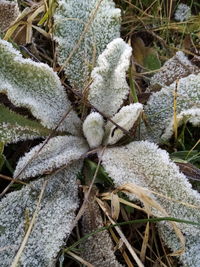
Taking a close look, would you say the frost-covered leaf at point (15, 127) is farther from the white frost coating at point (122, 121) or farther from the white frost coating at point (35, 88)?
the white frost coating at point (122, 121)

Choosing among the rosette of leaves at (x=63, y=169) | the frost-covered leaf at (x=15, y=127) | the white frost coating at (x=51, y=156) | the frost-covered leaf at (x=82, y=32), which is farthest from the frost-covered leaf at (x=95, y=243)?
the frost-covered leaf at (x=82, y=32)

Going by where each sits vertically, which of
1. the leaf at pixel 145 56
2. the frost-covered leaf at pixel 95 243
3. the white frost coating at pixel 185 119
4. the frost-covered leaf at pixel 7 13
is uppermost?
the frost-covered leaf at pixel 7 13

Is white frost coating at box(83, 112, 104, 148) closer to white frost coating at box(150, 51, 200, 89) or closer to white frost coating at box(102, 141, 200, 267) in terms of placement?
white frost coating at box(102, 141, 200, 267)

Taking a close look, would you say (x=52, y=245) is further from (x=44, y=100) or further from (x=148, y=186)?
(x=44, y=100)

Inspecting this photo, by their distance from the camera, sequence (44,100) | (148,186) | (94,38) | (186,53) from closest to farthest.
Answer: (148,186) → (44,100) → (94,38) → (186,53)

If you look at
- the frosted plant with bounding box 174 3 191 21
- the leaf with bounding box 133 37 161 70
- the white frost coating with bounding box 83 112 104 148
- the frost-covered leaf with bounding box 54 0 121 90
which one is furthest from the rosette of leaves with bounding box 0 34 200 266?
the frosted plant with bounding box 174 3 191 21

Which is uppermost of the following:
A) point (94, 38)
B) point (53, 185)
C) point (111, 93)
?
point (94, 38)

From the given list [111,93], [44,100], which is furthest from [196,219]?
[44,100]
